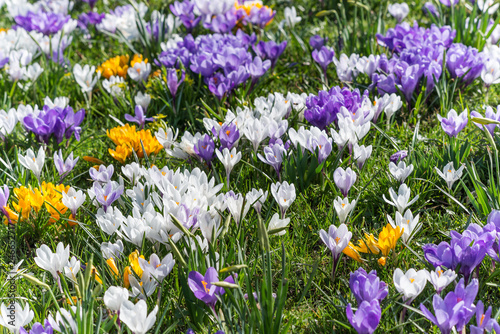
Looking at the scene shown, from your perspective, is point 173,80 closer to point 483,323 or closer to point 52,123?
point 52,123

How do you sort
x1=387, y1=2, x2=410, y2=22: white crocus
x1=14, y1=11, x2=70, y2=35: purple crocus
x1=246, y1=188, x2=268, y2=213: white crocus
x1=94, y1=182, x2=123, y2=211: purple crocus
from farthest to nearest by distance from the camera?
1. x1=14, y1=11, x2=70, y2=35: purple crocus
2. x1=387, y1=2, x2=410, y2=22: white crocus
3. x1=94, y1=182, x2=123, y2=211: purple crocus
4. x1=246, y1=188, x2=268, y2=213: white crocus

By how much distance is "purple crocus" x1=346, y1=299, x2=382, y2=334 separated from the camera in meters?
1.36

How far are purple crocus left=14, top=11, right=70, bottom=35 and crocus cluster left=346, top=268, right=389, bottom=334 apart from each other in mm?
3440

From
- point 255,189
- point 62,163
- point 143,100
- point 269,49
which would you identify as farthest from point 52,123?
point 269,49

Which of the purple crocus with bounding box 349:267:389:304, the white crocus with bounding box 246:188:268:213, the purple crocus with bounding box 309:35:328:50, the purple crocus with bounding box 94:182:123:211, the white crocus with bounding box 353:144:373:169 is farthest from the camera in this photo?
the purple crocus with bounding box 309:35:328:50

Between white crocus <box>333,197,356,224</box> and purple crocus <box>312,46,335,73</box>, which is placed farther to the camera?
purple crocus <box>312,46,335,73</box>

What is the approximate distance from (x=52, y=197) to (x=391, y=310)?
4.72 ft

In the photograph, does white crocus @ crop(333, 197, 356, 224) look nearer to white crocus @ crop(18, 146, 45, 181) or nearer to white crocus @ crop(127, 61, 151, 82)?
white crocus @ crop(18, 146, 45, 181)

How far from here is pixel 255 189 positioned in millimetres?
1954

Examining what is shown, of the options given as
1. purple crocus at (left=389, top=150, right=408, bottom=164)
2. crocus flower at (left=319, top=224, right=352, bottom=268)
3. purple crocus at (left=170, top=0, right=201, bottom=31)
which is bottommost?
purple crocus at (left=389, top=150, right=408, bottom=164)

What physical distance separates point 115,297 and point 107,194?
632mm

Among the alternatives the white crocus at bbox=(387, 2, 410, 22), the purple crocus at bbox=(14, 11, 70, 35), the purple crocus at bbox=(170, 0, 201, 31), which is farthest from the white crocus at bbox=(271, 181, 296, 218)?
the purple crocus at bbox=(14, 11, 70, 35)

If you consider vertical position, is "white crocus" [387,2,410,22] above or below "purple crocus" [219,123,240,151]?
below

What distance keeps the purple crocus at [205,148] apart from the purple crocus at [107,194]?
1.40ft
